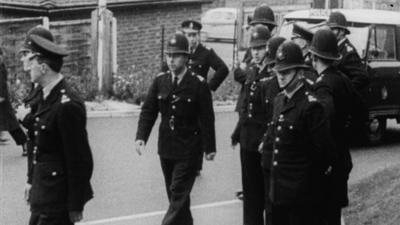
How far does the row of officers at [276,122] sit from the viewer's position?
6.90 metres

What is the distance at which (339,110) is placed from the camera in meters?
8.10

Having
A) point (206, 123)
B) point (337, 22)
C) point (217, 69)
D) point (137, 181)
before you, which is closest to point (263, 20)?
point (337, 22)

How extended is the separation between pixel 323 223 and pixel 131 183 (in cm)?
515

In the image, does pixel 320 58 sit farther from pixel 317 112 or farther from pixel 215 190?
pixel 215 190

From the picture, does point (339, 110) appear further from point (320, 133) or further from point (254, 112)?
point (320, 133)

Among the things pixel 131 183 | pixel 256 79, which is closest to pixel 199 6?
pixel 131 183

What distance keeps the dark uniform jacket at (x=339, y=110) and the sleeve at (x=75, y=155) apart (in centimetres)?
200

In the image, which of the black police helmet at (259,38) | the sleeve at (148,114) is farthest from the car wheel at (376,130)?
the sleeve at (148,114)

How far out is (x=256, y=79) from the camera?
29.7 feet

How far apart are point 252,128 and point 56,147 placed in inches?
125

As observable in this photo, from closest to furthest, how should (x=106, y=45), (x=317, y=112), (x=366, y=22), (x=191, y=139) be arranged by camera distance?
(x=317, y=112), (x=191, y=139), (x=366, y=22), (x=106, y=45)

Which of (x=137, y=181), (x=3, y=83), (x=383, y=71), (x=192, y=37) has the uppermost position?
(x=192, y=37)

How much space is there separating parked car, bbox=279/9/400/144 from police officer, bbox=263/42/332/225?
8212 millimetres

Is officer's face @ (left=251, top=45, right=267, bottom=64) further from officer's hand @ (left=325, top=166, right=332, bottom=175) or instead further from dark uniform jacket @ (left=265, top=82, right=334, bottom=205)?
officer's hand @ (left=325, top=166, right=332, bottom=175)
